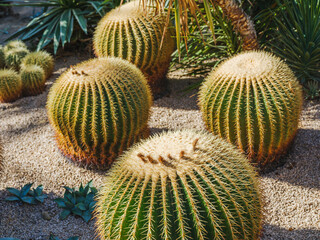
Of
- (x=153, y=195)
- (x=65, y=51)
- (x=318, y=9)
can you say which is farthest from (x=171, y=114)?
(x=65, y=51)

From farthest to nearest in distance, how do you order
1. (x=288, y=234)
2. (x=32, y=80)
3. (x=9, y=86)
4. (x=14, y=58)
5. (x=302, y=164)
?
(x=14, y=58), (x=32, y=80), (x=9, y=86), (x=302, y=164), (x=288, y=234)

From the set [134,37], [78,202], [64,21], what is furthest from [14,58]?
[78,202]

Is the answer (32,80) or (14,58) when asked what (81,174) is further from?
(14,58)

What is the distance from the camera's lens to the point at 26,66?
5.20 metres

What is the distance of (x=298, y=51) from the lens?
4086 mm

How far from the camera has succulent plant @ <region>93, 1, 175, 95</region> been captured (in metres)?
4.11

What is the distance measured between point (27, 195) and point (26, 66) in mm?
2750

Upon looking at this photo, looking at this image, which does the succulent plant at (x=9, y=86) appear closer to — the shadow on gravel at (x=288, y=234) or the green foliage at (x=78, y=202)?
the green foliage at (x=78, y=202)

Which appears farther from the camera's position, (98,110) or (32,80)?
(32,80)

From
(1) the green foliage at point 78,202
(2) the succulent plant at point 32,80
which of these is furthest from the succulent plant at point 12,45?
(1) the green foliage at point 78,202

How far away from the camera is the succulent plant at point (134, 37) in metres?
4.11

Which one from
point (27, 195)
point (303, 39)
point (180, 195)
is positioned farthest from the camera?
point (303, 39)

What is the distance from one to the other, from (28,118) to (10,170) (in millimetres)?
1132

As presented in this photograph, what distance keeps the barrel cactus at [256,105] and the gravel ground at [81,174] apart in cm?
29
